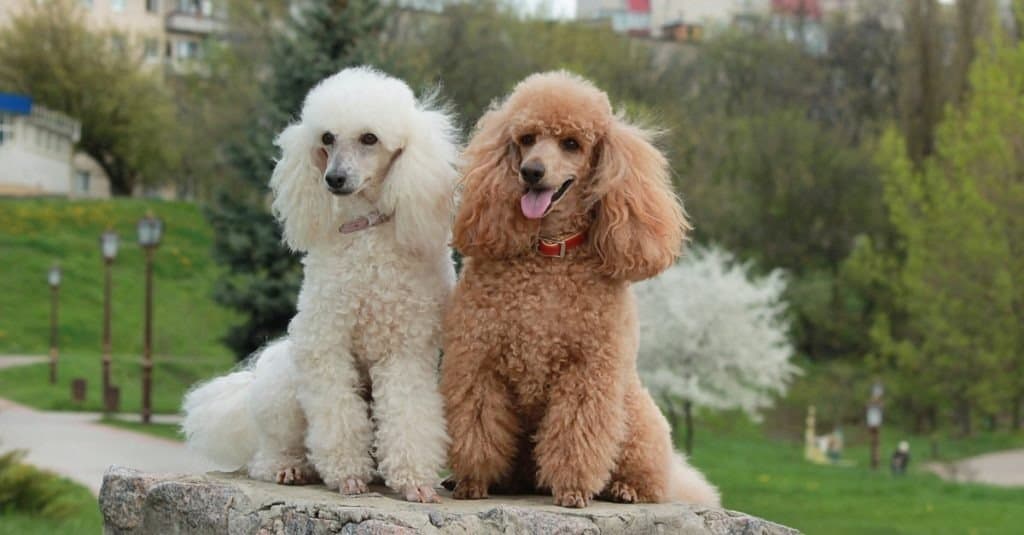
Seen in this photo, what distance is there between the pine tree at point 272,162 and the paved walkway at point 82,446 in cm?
184

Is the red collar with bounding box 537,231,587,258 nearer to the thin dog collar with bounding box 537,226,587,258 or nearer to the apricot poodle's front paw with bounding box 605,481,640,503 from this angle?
the thin dog collar with bounding box 537,226,587,258

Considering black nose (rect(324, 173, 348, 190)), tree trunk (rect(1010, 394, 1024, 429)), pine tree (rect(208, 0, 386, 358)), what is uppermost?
pine tree (rect(208, 0, 386, 358))

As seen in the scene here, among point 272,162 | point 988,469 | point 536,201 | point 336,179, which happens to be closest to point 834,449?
point 988,469

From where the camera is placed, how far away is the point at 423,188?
4152 mm

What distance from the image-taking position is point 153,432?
1814cm

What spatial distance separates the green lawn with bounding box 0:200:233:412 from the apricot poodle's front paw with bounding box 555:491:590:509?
59.7ft

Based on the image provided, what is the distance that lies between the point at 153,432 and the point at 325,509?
14869mm

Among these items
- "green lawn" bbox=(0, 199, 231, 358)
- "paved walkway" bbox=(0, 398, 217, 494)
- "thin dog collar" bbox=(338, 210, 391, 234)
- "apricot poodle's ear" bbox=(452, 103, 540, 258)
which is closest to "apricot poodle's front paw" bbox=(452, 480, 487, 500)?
"apricot poodle's ear" bbox=(452, 103, 540, 258)

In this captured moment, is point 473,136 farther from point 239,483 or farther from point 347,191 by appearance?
point 239,483

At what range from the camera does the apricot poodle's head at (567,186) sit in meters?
4.02

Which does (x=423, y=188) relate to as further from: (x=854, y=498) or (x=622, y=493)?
(x=854, y=498)

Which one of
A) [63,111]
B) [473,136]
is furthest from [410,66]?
[63,111]

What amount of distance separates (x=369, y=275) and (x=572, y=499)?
3.15ft

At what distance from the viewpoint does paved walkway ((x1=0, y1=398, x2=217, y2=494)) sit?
13734mm
